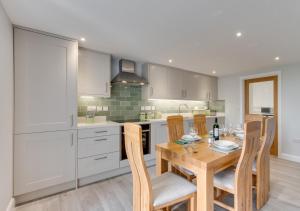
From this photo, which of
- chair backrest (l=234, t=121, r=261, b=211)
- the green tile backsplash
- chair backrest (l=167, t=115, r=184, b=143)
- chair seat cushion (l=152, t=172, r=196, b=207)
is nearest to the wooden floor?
chair backrest (l=234, t=121, r=261, b=211)

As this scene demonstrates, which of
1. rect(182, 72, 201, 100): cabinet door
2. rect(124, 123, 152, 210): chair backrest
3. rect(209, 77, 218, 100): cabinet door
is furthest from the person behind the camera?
rect(209, 77, 218, 100): cabinet door

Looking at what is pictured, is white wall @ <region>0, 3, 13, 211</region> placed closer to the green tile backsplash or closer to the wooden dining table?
the green tile backsplash

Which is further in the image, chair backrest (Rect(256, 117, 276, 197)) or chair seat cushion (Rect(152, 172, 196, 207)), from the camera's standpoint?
chair backrest (Rect(256, 117, 276, 197))

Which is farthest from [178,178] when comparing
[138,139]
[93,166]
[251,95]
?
[251,95]

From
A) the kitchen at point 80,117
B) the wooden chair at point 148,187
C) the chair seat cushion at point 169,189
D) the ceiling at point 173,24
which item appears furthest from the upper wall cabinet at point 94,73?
the chair seat cushion at point 169,189

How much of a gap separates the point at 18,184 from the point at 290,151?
529cm

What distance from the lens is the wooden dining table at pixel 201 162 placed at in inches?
56.4

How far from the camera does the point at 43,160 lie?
219cm

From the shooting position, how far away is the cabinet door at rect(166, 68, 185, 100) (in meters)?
4.11

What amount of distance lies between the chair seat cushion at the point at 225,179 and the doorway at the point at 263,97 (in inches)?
124

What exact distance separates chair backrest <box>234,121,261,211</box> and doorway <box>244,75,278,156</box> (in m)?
3.13

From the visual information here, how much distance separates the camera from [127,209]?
6.45 ft

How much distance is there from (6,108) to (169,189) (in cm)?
194

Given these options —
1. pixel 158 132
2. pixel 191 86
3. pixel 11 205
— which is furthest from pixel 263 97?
pixel 11 205
